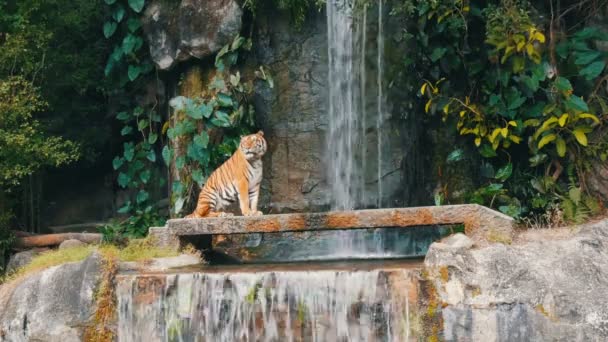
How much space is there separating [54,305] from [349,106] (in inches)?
174

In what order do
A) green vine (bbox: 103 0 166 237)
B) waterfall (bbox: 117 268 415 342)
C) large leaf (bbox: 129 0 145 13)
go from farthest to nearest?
green vine (bbox: 103 0 166 237) → large leaf (bbox: 129 0 145 13) → waterfall (bbox: 117 268 415 342)

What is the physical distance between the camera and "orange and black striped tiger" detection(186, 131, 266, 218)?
28.9ft

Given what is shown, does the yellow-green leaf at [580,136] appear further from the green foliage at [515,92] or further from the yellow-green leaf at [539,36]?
the yellow-green leaf at [539,36]

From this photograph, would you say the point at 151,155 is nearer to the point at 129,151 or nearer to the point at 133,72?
the point at 129,151

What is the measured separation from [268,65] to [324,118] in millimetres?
980

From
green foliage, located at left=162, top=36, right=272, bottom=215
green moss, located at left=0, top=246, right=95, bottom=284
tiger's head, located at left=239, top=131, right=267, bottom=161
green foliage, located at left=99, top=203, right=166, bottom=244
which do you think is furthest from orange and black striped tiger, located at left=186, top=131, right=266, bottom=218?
green foliage, located at left=99, top=203, right=166, bottom=244

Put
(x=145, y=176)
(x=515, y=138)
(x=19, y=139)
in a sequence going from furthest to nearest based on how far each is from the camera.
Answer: (x=145, y=176)
(x=19, y=139)
(x=515, y=138)

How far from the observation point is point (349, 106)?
34.3 feet

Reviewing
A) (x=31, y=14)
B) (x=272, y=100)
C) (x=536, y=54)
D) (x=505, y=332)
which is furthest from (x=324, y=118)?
(x=505, y=332)

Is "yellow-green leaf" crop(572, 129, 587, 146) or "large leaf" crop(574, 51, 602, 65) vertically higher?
"large leaf" crop(574, 51, 602, 65)

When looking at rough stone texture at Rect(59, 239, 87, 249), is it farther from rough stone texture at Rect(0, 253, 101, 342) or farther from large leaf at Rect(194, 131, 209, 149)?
rough stone texture at Rect(0, 253, 101, 342)

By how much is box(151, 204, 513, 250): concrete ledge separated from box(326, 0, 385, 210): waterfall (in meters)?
2.58

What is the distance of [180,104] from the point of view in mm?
10281

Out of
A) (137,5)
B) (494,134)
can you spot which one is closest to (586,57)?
(494,134)
